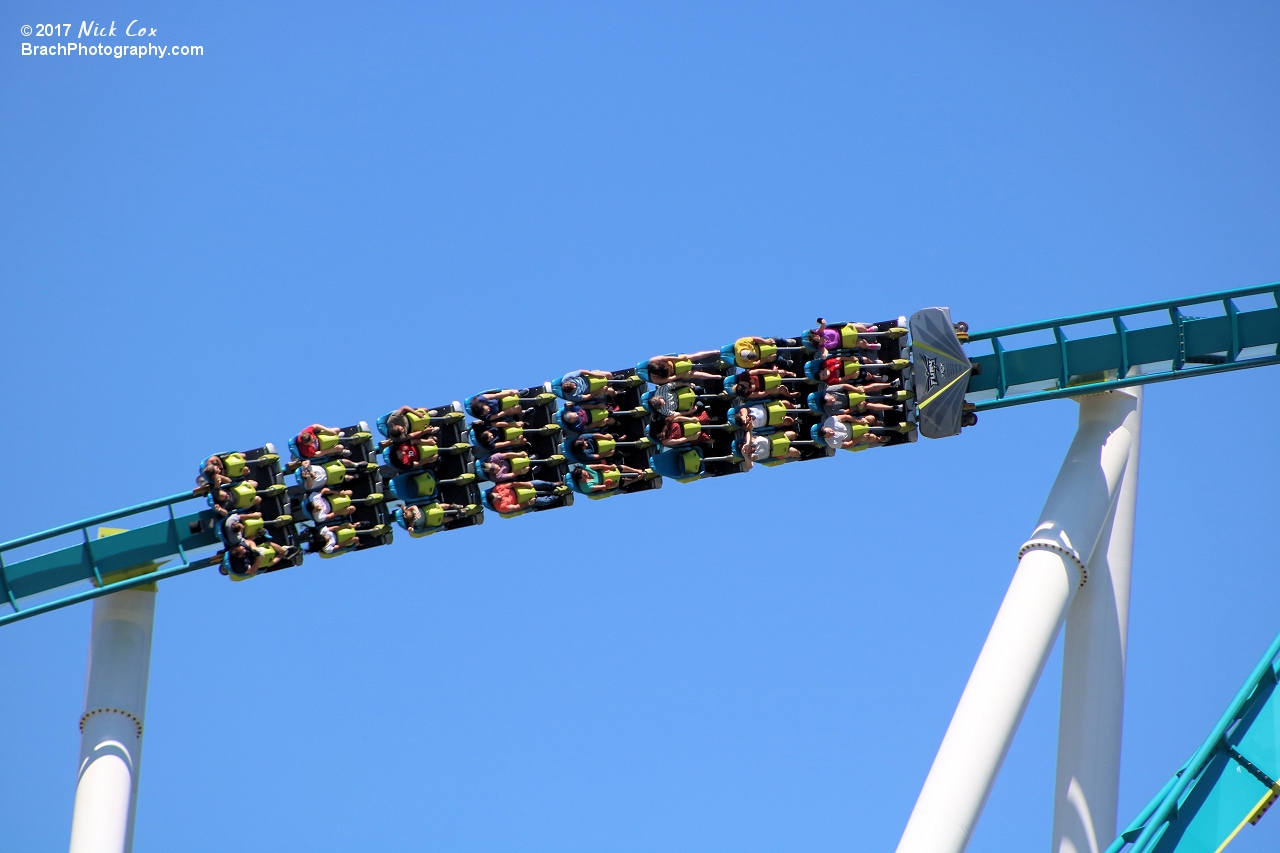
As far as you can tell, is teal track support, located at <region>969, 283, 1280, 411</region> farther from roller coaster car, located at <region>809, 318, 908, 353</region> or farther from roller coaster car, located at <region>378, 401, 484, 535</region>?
roller coaster car, located at <region>378, 401, 484, 535</region>

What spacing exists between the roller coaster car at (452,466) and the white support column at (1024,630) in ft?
14.1

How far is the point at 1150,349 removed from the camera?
13273mm

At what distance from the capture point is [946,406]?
13359mm

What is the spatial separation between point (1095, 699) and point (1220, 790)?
2075mm

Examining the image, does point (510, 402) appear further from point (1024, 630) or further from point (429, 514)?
point (1024, 630)

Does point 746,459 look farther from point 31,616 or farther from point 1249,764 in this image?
point 31,616

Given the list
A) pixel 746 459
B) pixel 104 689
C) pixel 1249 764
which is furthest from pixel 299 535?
pixel 1249 764

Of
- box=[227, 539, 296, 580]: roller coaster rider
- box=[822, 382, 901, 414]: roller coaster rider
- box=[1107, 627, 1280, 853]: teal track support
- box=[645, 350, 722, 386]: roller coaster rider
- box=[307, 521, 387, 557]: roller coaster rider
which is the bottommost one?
box=[1107, 627, 1280, 853]: teal track support

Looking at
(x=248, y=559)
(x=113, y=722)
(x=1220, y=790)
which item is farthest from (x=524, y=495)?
(x=1220, y=790)

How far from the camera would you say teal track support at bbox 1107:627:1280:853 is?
10500 millimetres

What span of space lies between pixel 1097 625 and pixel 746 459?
304cm

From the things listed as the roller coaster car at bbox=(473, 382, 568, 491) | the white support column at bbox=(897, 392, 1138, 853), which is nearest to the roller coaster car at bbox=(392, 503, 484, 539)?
the roller coaster car at bbox=(473, 382, 568, 491)

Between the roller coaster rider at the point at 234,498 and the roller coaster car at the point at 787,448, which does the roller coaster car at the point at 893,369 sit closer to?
the roller coaster car at the point at 787,448

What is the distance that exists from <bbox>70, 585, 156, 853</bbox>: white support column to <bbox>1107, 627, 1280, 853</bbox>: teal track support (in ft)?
24.0
